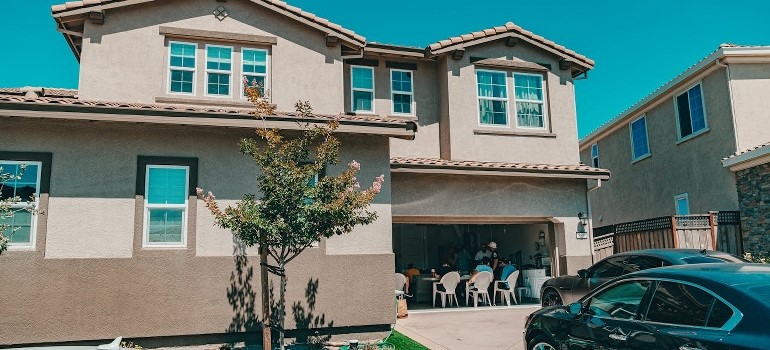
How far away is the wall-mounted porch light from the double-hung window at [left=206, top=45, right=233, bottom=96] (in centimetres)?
930

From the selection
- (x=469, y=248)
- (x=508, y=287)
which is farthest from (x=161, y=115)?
(x=469, y=248)

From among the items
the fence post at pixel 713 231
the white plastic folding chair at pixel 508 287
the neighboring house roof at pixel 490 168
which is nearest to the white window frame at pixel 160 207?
the neighboring house roof at pixel 490 168

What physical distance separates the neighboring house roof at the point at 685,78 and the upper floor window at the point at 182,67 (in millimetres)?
14485

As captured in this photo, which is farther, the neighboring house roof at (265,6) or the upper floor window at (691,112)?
the upper floor window at (691,112)

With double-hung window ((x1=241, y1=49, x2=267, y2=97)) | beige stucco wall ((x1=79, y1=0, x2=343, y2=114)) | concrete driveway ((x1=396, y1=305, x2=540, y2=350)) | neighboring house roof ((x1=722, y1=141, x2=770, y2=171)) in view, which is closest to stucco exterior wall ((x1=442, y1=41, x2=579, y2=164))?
beige stucco wall ((x1=79, y1=0, x2=343, y2=114))

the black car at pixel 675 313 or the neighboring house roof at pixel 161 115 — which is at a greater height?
the neighboring house roof at pixel 161 115

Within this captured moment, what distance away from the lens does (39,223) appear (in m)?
9.52

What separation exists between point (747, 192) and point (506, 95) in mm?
7163

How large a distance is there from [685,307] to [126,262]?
8.55 metres

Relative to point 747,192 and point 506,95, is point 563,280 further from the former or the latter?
point 747,192

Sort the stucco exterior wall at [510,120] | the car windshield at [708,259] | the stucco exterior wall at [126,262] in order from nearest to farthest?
the car windshield at [708,259]
the stucco exterior wall at [126,262]
the stucco exterior wall at [510,120]

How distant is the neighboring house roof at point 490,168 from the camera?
42.0 feet

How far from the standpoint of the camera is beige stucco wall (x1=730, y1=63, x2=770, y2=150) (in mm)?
16453

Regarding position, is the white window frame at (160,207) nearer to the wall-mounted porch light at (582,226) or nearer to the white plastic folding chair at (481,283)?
the white plastic folding chair at (481,283)
